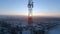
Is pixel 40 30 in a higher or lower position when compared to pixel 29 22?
lower

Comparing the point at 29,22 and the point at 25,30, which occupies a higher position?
the point at 29,22

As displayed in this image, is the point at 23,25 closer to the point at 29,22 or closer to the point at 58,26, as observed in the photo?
the point at 29,22

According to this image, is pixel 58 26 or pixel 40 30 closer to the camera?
pixel 40 30

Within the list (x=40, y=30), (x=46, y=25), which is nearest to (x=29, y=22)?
(x=40, y=30)

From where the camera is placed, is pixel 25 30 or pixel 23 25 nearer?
pixel 25 30

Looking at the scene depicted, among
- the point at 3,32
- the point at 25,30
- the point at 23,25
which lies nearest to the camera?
the point at 3,32

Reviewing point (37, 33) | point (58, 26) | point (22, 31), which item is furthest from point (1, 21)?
point (58, 26)

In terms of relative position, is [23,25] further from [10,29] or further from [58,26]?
[58,26]

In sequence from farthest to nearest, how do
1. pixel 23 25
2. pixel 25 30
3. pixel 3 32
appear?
pixel 23 25, pixel 25 30, pixel 3 32

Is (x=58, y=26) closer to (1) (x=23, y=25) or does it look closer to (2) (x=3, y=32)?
(1) (x=23, y=25)
